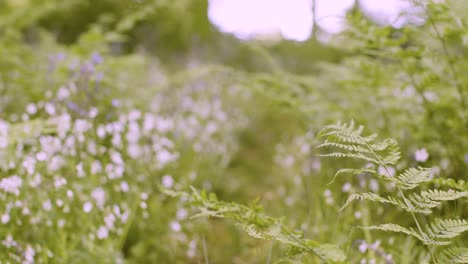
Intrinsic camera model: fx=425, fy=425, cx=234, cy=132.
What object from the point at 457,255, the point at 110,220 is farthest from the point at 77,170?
the point at 457,255

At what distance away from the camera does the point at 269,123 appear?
20.6ft

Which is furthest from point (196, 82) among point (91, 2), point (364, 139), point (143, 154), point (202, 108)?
point (364, 139)

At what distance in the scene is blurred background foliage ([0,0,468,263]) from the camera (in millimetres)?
2432

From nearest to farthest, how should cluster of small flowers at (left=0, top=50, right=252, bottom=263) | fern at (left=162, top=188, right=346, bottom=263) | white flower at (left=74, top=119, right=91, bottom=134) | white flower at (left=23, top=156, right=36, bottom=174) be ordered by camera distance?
fern at (left=162, top=188, right=346, bottom=263), white flower at (left=23, top=156, right=36, bottom=174), cluster of small flowers at (left=0, top=50, right=252, bottom=263), white flower at (left=74, top=119, right=91, bottom=134)

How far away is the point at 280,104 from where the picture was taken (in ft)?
9.69

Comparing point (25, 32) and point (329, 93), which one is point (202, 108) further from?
point (25, 32)

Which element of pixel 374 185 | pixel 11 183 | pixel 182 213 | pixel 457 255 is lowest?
pixel 182 213

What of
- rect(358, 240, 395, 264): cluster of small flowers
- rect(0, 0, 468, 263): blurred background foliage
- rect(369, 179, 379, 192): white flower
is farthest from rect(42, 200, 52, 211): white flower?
rect(369, 179, 379, 192): white flower

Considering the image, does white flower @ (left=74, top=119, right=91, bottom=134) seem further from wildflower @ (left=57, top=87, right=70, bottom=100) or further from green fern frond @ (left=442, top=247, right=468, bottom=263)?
green fern frond @ (left=442, top=247, right=468, bottom=263)

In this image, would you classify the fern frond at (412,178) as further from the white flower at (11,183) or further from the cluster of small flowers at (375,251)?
the white flower at (11,183)

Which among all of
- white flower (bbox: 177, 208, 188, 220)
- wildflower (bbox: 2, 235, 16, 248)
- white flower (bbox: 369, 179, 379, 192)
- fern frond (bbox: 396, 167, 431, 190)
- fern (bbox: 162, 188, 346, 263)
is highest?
fern frond (bbox: 396, 167, 431, 190)

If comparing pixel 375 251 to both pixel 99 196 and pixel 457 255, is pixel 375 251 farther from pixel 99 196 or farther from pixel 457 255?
pixel 99 196

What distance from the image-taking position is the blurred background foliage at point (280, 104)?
2432mm

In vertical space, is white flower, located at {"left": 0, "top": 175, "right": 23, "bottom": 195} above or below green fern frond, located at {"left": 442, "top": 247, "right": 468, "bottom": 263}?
below
